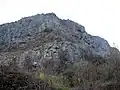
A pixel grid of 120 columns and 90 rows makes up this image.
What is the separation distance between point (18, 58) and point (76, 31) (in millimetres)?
10527

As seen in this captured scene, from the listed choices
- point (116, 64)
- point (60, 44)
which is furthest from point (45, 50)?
point (116, 64)

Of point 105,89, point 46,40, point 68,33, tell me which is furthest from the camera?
point 68,33

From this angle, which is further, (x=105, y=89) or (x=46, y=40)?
(x=46, y=40)

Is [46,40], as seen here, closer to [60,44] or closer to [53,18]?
[60,44]

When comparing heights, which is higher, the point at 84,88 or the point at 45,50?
the point at 45,50

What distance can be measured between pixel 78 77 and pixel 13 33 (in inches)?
823

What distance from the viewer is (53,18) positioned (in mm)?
31562

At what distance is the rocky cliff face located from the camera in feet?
76.8

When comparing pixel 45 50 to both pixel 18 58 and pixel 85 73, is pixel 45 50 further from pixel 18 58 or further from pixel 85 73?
pixel 85 73

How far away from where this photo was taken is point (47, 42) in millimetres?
25984

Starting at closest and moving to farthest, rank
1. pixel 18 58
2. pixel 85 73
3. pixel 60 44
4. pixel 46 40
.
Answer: pixel 85 73 → pixel 18 58 → pixel 60 44 → pixel 46 40

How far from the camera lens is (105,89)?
30.7ft

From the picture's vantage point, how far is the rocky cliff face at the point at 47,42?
23.4 meters

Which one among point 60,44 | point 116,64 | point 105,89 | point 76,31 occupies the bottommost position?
point 105,89
